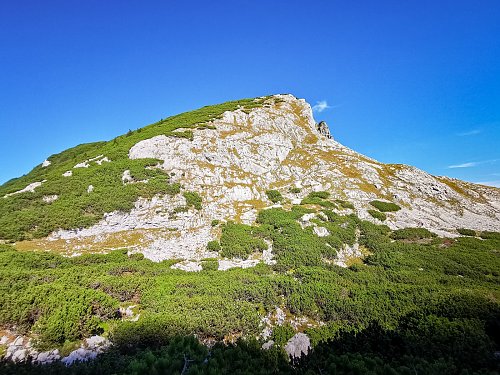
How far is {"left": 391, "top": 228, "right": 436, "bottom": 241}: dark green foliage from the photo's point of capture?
28.7 meters

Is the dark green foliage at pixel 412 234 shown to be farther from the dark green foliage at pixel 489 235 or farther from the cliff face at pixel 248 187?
the dark green foliage at pixel 489 235

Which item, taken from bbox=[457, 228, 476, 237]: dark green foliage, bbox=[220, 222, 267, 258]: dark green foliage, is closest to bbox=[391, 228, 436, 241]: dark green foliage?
bbox=[457, 228, 476, 237]: dark green foliage

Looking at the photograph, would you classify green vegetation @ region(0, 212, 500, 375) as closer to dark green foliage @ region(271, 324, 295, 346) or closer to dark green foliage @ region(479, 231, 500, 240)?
dark green foliage @ region(271, 324, 295, 346)

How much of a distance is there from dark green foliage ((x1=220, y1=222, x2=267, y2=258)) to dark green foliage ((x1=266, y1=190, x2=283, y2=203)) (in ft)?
24.8

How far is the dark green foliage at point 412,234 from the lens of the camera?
28719mm

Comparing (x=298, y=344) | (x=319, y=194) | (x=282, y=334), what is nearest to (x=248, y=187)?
(x=319, y=194)

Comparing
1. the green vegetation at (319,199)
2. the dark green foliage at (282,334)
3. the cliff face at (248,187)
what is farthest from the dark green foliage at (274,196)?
the dark green foliage at (282,334)

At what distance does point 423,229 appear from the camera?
2981 centimetres

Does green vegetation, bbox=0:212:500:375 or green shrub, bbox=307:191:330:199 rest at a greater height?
green shrub, bbox=307:191:330:199

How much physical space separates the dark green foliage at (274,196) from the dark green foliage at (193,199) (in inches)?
360

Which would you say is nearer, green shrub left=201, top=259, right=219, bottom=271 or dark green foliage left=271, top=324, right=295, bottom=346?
dark green foliage left=271, top=324, right=295, bottom=346

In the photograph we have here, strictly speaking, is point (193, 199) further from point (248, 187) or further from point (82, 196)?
point (82, 196)

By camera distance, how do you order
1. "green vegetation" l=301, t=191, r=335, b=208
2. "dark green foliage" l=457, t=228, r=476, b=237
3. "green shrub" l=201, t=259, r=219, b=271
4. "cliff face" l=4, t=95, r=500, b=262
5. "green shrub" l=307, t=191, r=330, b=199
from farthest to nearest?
"green shrub" l=307, t=191, r=330, b=199 → "green vegetation" l=301, t=191, r=335, b=208 → "dark green foliage" l=457, t=228, r=476, b=237 → "cliff face" l=4, t=95, r=500, b=262 → "green shrub" l=201, t=259, r=219, b=271

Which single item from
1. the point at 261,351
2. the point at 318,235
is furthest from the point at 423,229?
the point at 261,351
